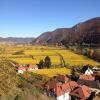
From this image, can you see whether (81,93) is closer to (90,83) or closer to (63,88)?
(63,88)

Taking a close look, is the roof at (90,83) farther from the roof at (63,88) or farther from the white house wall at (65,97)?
the white house wall at (65,97)

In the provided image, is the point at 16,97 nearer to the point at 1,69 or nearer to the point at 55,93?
the point at 1,69

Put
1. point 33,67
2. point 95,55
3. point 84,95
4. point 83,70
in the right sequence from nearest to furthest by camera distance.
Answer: point 84,95 → point 83,70 → point 33,67 → point 95,55

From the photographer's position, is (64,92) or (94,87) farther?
(94,87)

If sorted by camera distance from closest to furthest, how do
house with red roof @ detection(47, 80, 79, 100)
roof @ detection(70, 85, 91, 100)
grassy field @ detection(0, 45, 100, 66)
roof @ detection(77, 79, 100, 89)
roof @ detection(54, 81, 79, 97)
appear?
roof @ detection(70, 85, 91, 100), house with red roof @ detection(47, 80, 79, 100), roof @ detection(54, 81, 79, 97), roof @ detection(77, 79, 100, 89), grassy field @ detection(0, 45, 100, 66)

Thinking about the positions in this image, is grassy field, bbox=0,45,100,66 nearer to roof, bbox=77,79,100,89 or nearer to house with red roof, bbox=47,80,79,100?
roof, bbox=77,79,100,89

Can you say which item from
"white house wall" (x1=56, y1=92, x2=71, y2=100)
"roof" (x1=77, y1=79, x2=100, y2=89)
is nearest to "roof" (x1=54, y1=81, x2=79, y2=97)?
"white house wall" (x1=56, y1=92, x2=71, y2=100)

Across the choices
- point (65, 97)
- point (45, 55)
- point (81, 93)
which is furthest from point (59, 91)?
point (45, 55)

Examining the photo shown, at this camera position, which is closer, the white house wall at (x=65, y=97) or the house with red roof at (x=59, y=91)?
the house with red roof at (x=59, y=91)

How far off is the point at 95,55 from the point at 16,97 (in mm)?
56465

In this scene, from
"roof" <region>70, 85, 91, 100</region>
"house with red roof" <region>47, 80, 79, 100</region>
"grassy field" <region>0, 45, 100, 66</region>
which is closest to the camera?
"roof" <region>70, 85, 91, 100</region>

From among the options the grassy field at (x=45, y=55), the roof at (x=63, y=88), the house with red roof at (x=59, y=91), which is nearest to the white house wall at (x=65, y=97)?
the house with red roof at (x=59, y=91)

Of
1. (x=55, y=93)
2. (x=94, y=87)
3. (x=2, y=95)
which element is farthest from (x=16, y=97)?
(x=94, y=87)

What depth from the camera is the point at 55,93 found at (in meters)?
29.2
